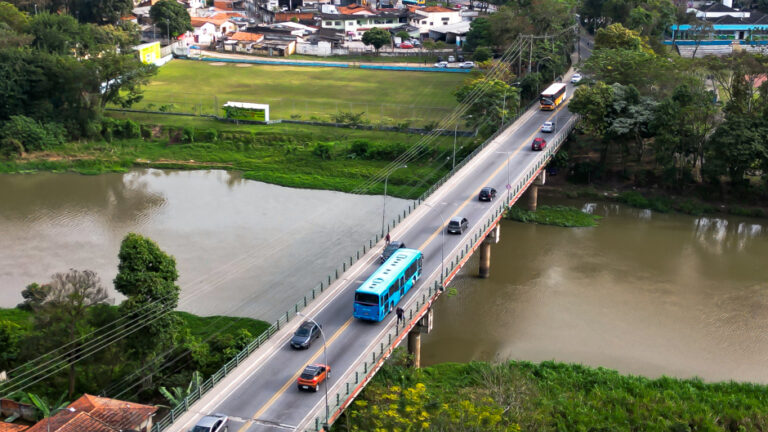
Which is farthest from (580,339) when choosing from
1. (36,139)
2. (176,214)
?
(36,139)

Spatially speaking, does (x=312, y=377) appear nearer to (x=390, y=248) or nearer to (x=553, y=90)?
(x=390, y=248)

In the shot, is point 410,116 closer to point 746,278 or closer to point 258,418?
point 746,278

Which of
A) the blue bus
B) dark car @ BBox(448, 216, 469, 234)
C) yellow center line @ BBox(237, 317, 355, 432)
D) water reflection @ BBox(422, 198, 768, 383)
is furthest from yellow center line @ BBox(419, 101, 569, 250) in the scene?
yellow center line @ BBox(237, 317, 355, 432)

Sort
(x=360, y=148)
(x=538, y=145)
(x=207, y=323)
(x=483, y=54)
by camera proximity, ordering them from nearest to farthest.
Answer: (x=207, y=323), (x=538, y=145), (x=360, y=148), (x=483, y=54)

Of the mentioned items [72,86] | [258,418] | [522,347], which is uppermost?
[72,86]

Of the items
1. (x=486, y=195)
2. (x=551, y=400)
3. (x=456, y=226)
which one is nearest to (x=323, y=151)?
(x=486, y=195)

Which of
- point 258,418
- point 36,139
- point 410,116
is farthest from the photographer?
point 410,116

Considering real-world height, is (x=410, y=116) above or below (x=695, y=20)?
below
